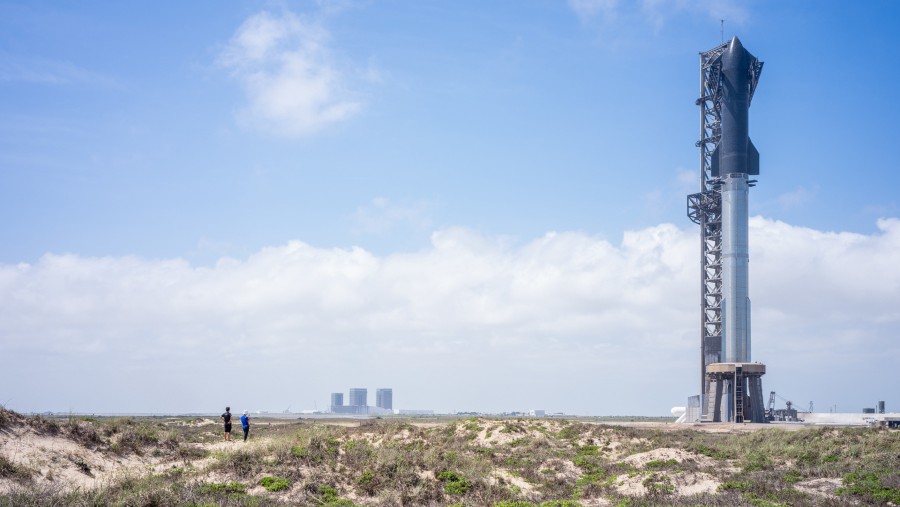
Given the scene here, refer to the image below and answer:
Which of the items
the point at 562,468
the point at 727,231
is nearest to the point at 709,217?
the point at 727,231

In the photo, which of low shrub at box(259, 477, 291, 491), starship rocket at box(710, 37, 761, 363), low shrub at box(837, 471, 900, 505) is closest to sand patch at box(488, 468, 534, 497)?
low shrub at box(259, 477, 291, 491)

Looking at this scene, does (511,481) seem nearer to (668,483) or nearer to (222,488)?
(668,483)

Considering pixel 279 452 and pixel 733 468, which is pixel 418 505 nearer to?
pixel 279 452

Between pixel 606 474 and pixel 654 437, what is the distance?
19.6 meters

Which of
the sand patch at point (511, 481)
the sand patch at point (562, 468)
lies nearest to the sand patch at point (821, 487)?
the sand patch at point (562, 468)

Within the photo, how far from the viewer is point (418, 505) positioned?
102 feet

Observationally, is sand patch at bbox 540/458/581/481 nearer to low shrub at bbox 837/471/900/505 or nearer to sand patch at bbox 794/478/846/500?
sand patch at bbox 794/478/846/500

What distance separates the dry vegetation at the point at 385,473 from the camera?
3103cm

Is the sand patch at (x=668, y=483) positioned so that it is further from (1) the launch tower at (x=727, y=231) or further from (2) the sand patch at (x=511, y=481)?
(1) the launch tower at (x=727, y=231)

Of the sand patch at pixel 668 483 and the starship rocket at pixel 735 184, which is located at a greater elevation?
the starship rocket at pixel 735 184

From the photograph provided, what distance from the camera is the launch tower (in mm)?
96062

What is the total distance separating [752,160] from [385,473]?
8329cm

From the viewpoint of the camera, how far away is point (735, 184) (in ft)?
323

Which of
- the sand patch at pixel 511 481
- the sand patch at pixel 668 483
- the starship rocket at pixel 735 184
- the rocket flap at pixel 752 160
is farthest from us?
the rocket flap at pixel 752 160
